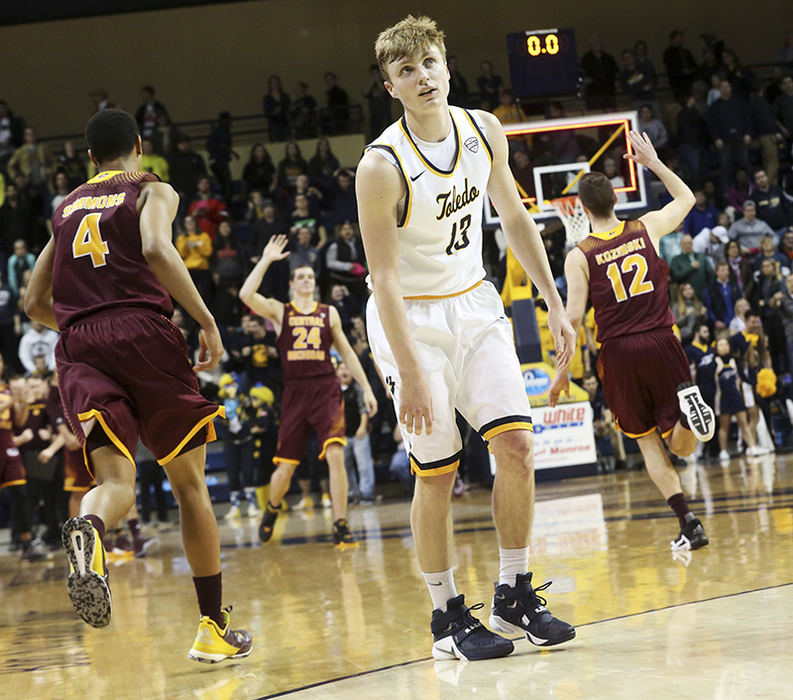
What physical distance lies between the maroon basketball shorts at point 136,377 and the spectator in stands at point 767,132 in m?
13.9

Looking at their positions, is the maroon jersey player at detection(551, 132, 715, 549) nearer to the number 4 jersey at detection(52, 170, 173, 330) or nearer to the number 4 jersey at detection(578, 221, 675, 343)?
the number 4 jersey at detection(578, 221, 675, 343)

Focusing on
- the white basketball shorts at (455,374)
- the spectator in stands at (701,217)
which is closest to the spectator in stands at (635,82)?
the spectator in stands at (701,217)

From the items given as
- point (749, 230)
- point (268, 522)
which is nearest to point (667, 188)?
point (268, 522)

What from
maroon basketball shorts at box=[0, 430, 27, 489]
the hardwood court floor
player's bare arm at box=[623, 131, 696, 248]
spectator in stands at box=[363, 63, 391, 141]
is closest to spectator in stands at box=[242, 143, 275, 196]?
spectator in stands at box=[363, 63, 391, 141]

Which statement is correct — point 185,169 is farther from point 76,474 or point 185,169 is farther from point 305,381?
point 305,381

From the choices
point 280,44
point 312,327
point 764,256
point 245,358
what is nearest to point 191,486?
point 312,327

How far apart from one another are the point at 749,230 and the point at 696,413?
9666 millimetres

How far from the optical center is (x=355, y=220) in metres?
15.5

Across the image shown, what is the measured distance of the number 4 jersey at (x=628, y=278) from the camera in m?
6.04

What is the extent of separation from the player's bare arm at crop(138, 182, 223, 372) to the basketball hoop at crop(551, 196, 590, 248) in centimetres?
787

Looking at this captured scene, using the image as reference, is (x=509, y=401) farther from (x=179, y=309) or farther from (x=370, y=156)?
(x=179, y=309)

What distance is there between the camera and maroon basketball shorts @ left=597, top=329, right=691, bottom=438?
6000mm

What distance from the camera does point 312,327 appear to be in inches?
336

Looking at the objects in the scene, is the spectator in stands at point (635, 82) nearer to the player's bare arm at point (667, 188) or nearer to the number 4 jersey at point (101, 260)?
the player's bare arm at point (667, 188)
